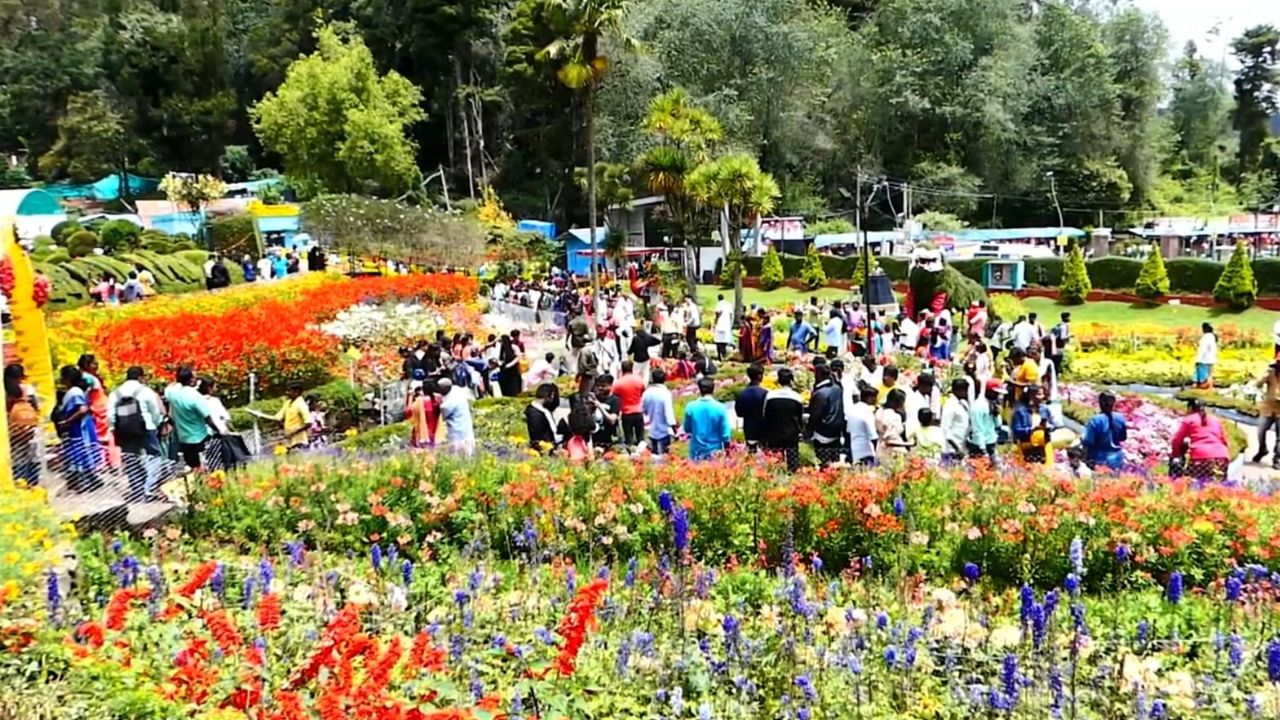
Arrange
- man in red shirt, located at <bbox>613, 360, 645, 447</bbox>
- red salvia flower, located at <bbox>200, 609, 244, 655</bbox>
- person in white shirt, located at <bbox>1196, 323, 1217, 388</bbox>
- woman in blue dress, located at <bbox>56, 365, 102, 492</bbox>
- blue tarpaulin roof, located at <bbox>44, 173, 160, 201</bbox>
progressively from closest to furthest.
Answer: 1. red salvia flower, located at <bbox>200, 609, 244, 655</bbox>
2. woman in blue dress, located at <bbox>56, 365, 102, 492</bbox>
3. man in red shirt, located at <bbox>613, 360, 645, 447</bbox>
4. person in white shirt, located at <bbox>1196, 323, 1217, 388</bbox>
5. blue tarpaulin roof, located at <bbox>44, 173, 160, 201</bbox>

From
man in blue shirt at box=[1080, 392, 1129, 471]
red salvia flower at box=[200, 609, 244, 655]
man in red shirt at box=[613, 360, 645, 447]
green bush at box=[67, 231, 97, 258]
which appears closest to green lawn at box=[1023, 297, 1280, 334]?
man in blue shirt at box=[1080, 392, 1129, 471]

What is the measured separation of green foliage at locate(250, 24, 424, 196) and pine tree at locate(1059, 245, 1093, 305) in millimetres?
28412

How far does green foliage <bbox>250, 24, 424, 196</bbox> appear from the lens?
47062mm

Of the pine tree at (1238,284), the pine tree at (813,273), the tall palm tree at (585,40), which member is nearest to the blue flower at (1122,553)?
the tall palm tree at (585,40)

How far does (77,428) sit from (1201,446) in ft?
32.0

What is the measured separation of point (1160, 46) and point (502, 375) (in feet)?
172

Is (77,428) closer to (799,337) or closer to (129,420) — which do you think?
(129,420)

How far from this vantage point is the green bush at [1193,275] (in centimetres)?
3136

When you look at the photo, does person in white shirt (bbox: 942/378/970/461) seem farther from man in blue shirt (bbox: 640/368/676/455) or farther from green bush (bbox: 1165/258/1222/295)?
green bush (bbox: 1165/258/1222/295)

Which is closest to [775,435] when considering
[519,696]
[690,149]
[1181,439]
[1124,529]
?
[1124,529]

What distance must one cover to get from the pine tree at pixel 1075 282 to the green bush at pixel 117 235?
28380 mm

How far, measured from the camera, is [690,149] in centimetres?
3041

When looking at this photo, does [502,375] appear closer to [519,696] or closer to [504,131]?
[519,696]

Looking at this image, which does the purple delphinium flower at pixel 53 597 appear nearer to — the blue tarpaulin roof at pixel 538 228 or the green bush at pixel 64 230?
the green bush at pixel 64 230
